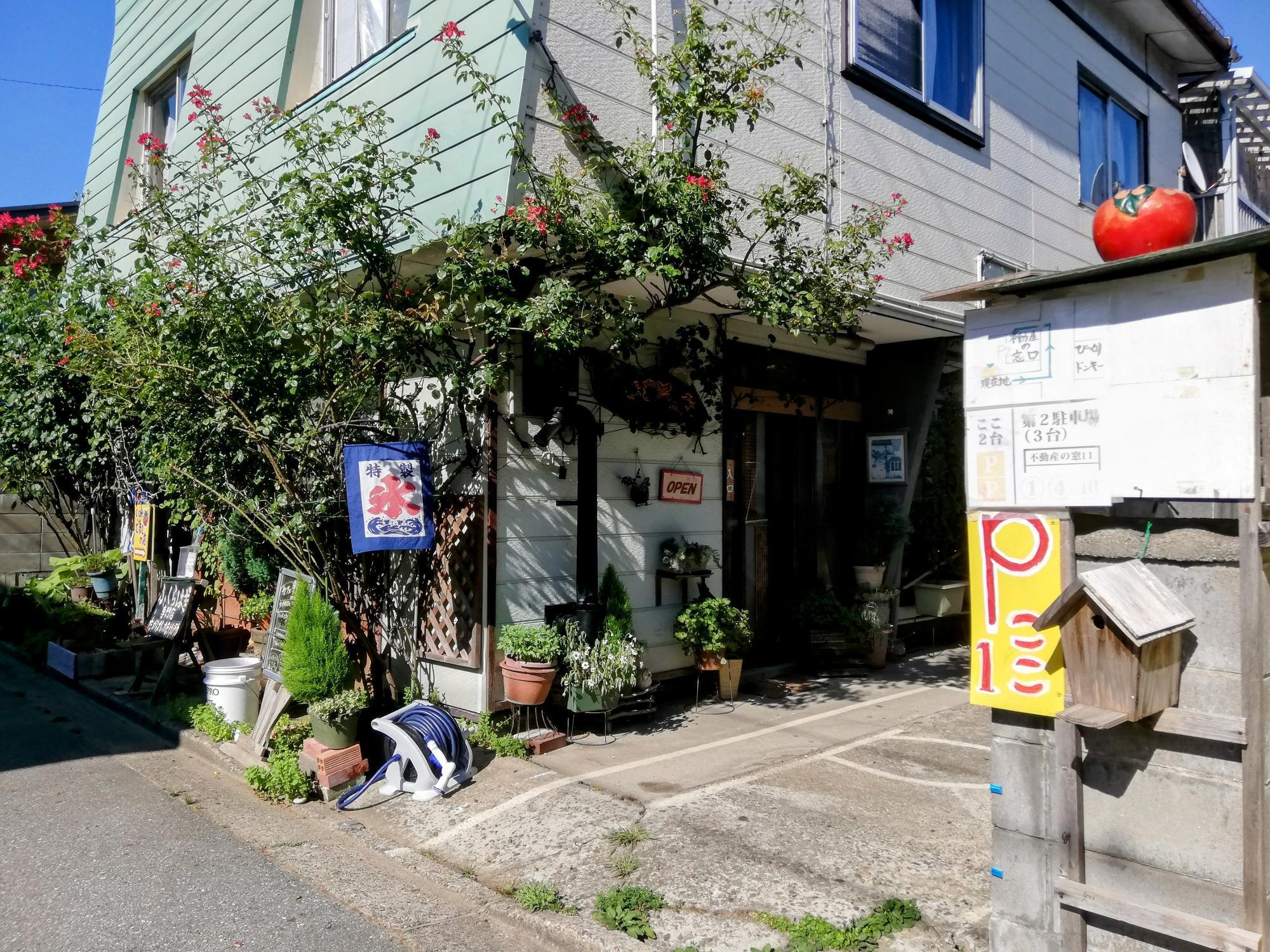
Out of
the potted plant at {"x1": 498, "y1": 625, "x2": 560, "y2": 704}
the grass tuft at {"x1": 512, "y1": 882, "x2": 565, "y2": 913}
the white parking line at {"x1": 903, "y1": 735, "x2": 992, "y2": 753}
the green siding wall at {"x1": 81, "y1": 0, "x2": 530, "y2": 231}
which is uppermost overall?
the green siding wall at {"x1": 81, "y1": 0, "x2": 530, "y2": 231}

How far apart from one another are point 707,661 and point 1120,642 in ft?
16.8

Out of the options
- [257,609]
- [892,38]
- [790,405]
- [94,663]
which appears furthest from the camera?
[790,405]

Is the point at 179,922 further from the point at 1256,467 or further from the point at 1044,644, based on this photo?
the point at 1256,467

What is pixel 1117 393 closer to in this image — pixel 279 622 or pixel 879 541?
pixel 279 622

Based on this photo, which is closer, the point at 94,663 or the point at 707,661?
the point at 707,661

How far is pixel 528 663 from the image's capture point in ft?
21.1

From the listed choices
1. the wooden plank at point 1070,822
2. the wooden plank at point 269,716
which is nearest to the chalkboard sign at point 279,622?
the wooden plank at point 269,716

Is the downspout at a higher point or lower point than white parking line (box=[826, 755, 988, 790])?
higher

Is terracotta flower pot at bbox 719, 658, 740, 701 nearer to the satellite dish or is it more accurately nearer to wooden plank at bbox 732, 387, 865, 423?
wooden plank at bbox 732, 387, 865, 423

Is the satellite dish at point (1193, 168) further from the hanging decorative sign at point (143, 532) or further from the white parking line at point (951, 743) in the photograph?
the hanging decorative sign at point (143, 532)

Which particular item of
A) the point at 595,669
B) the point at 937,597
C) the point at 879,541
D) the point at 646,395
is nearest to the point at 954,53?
the point at 879,541

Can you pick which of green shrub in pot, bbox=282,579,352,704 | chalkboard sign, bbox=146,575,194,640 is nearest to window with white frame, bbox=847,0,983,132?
green shrub in pot, bbox=282,579,352,704

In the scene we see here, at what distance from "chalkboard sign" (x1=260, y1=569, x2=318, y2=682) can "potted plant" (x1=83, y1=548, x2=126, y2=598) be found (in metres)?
5.31

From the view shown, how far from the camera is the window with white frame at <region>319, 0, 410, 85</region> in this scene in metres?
7.79
